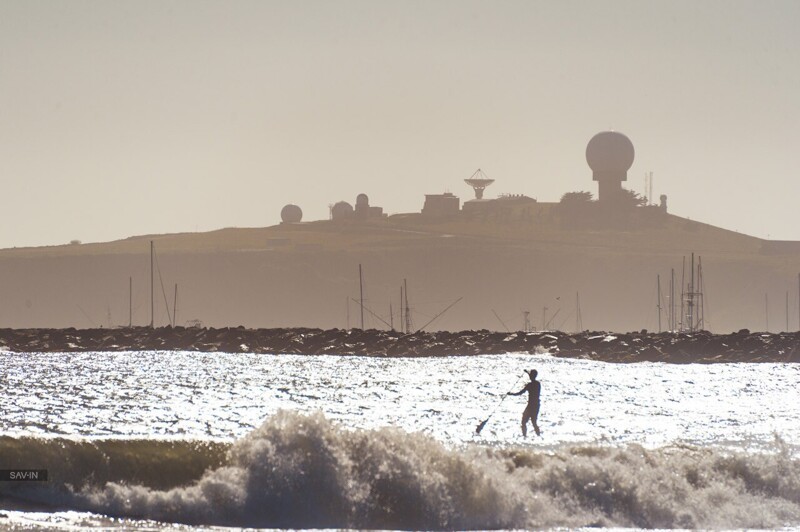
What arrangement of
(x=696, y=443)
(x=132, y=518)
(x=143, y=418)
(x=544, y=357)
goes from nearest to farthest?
(x=132, y=518) → (x=696, y=443) → (x=143, y=418) → (x=544, y=357)

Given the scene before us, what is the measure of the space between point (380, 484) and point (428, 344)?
1821 inches

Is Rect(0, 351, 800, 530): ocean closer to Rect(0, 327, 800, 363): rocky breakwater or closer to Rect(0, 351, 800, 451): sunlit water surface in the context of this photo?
Rect(0, 351, 800, 451): sunlit water surface

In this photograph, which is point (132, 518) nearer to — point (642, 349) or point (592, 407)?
point (592, 407)

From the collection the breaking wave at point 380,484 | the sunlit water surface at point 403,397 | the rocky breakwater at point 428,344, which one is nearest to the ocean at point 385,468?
the breaking wave at point 380,484

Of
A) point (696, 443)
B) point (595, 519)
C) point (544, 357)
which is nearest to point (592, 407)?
point (696, 443)

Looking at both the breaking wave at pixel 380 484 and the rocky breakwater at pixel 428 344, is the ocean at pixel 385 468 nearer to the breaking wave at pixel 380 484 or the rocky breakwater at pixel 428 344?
the breaking wave at pixel 380 484

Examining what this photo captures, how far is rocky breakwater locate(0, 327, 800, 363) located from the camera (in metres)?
66.0

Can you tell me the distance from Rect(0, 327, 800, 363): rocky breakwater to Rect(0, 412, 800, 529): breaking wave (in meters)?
40.5

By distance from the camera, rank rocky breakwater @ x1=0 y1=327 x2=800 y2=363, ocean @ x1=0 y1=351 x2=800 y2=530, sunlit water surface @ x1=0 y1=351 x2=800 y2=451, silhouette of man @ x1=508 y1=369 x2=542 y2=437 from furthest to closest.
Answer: rocky breakwater @ x1=0 y1=327 x2=800 y2=363, sunlit water surface @ x1=0 y1=351 x2=800 y2=451, silhouette of man @ x1=508 y1=369 x2=542 y2=437, ocean @ x1=0 y1=351 x2=800 y2=530

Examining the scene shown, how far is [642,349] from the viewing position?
66.6 m

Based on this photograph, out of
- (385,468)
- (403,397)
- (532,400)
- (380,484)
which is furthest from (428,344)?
(380,484)

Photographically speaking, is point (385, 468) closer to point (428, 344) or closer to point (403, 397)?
point (403, 397)

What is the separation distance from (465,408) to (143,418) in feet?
31.0

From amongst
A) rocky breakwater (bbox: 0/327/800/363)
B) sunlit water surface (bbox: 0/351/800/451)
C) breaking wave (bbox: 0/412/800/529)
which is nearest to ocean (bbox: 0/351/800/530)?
breaking wave (bbox: 0/412/800/529)
